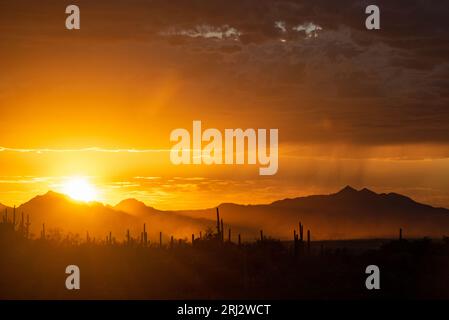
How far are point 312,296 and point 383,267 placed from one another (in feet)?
38.0

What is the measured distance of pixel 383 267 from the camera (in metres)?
48.4

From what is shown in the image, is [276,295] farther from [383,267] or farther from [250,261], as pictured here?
[383,267]

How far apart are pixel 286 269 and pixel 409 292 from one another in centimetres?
774

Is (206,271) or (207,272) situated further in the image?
(206,271)

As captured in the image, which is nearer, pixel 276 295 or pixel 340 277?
pixel 276 295
